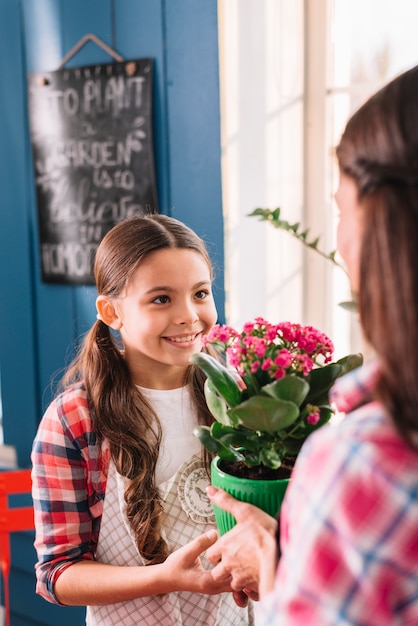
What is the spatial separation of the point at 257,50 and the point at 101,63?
21.4 inches

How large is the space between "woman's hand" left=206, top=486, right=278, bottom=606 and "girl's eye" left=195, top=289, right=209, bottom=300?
425 mm

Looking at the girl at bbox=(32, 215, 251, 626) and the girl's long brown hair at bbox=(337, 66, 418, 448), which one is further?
the girl at bbox=(32, 215, 251, 626)

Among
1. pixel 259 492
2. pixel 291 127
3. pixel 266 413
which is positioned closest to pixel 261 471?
pixel 259 492

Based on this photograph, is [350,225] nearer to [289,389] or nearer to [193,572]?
[289,389]

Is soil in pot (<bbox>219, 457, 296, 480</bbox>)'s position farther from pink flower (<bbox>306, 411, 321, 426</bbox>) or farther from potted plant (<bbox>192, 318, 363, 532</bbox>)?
pink flower (<bbox>306, 411, 321, 426</bbox>)

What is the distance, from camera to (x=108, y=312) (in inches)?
53.1

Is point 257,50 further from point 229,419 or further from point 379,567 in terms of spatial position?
point 379,567

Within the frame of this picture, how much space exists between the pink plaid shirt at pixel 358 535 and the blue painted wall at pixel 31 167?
1446mm

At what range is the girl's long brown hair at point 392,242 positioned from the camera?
1.91ft

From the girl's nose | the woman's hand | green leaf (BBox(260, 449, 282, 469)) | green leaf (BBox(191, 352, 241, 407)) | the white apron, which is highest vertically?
the girl's nose

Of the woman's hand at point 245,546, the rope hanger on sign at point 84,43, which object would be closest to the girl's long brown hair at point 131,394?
the woman's hand at point 245,546

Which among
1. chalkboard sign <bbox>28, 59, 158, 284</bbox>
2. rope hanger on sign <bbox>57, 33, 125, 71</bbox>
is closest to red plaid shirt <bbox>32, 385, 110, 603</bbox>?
chalkboard sign <bbox>28, 59, 158, 284</bbox>

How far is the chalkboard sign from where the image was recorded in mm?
2119

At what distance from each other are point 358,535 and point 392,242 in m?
0.24
